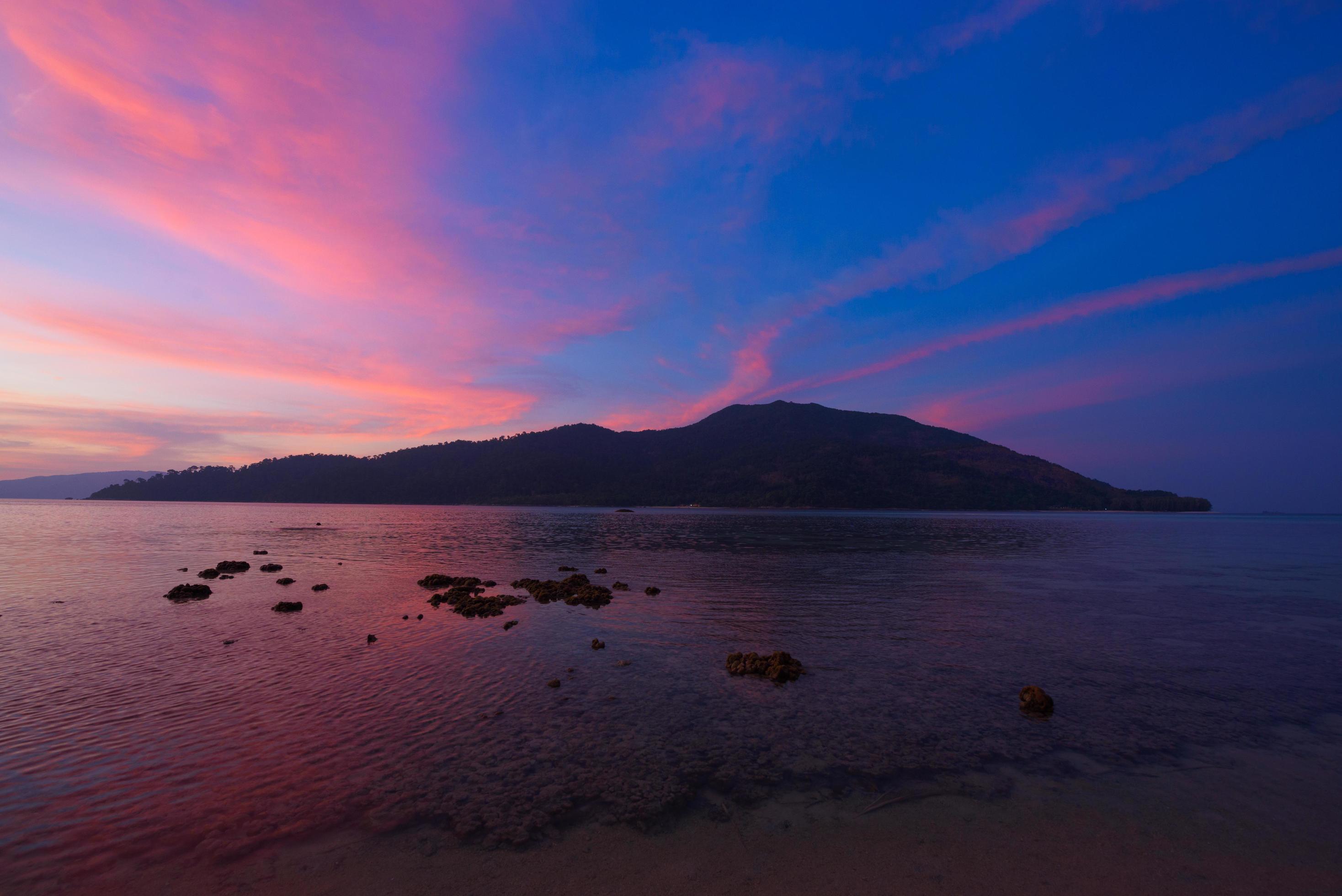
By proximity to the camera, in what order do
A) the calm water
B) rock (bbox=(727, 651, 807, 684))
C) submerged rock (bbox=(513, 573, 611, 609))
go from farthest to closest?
submerged rock (bbox=(513, 573, 611, 609)) → rock (bbox=(727, 651, 807, 684)) → the calm water

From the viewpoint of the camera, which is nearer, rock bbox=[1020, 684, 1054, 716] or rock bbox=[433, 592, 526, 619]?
rock bbox=[1020, 684, 1054, 716]

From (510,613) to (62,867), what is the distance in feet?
60.3

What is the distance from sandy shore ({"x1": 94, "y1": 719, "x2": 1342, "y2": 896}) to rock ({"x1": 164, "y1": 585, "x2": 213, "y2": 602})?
27882 millimetres

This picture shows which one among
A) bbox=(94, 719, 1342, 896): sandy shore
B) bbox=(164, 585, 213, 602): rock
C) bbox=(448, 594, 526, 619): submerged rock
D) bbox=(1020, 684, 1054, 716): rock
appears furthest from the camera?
bbox=(164, 585, 213, 602): rock

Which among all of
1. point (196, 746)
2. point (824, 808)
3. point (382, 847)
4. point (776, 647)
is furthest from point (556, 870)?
point (776, 647)

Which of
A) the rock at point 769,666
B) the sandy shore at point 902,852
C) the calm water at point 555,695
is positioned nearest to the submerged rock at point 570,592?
the calm water at point 555,695

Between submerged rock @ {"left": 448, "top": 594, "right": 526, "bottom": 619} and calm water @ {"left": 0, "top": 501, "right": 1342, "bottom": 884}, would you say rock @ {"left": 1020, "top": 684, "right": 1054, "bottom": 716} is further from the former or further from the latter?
submerged rock @ {"left": 448, "top": 594, "right": 526, "bottom": 619}

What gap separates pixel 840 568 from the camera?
4584 centimetres

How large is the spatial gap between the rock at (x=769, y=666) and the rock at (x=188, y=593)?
2888cm

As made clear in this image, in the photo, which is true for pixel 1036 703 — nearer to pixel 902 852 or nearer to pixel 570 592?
pixel 902 852

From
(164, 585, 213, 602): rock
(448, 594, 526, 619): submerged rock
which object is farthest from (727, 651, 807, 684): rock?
(164, 585, 213, 602): rock

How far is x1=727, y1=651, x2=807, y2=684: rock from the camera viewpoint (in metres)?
16.7

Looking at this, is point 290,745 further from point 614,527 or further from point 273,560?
point 614,527

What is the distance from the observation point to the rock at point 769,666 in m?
16.7
